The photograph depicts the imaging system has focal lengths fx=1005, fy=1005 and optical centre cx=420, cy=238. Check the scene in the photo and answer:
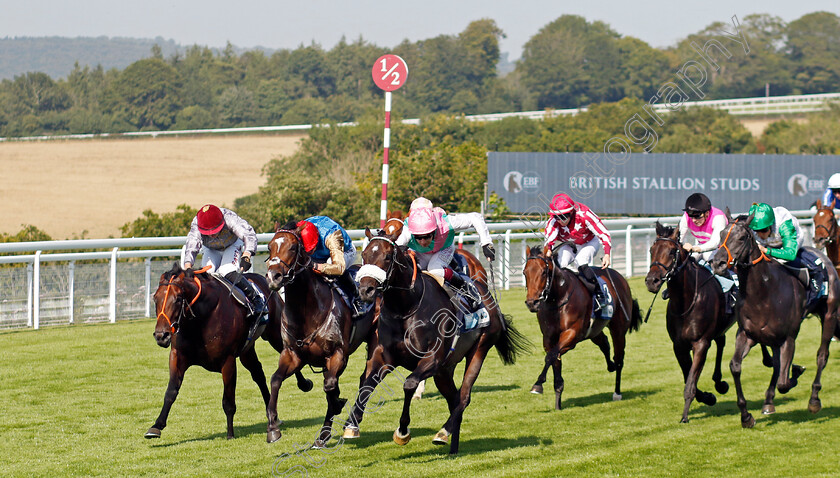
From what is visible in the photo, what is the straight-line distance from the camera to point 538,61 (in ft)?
313

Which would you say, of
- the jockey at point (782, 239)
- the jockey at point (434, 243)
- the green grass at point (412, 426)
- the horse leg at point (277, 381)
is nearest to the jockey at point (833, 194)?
the green grass at point (412, 426)

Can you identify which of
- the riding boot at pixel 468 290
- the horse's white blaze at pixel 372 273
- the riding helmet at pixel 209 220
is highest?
the riding helmet at pixel 209 220

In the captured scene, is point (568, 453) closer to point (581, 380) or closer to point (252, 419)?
point (252, 419)

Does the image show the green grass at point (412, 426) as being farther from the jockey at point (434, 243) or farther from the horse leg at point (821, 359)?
the jockey at point (434, 243)

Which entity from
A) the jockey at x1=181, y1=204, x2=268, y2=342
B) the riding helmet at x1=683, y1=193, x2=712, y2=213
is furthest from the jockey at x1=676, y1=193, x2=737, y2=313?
the jockey at x1=181, y1=204, x2=268, y2=342

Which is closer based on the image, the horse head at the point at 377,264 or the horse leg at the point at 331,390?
the horse head at the point at 377,264

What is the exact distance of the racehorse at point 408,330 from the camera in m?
5.86

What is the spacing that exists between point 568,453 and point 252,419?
95.6 inches

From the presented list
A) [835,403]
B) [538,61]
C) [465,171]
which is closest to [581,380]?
[835,403]

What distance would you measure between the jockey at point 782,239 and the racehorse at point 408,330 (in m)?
2.51

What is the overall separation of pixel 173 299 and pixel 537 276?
2769 millimetres

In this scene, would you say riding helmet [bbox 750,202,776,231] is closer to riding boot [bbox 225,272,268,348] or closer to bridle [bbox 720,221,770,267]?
bridle [bbox 720,221,770,267]

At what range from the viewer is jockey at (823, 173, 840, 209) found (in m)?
9.68

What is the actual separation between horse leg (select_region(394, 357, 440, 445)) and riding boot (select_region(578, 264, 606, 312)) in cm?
253
